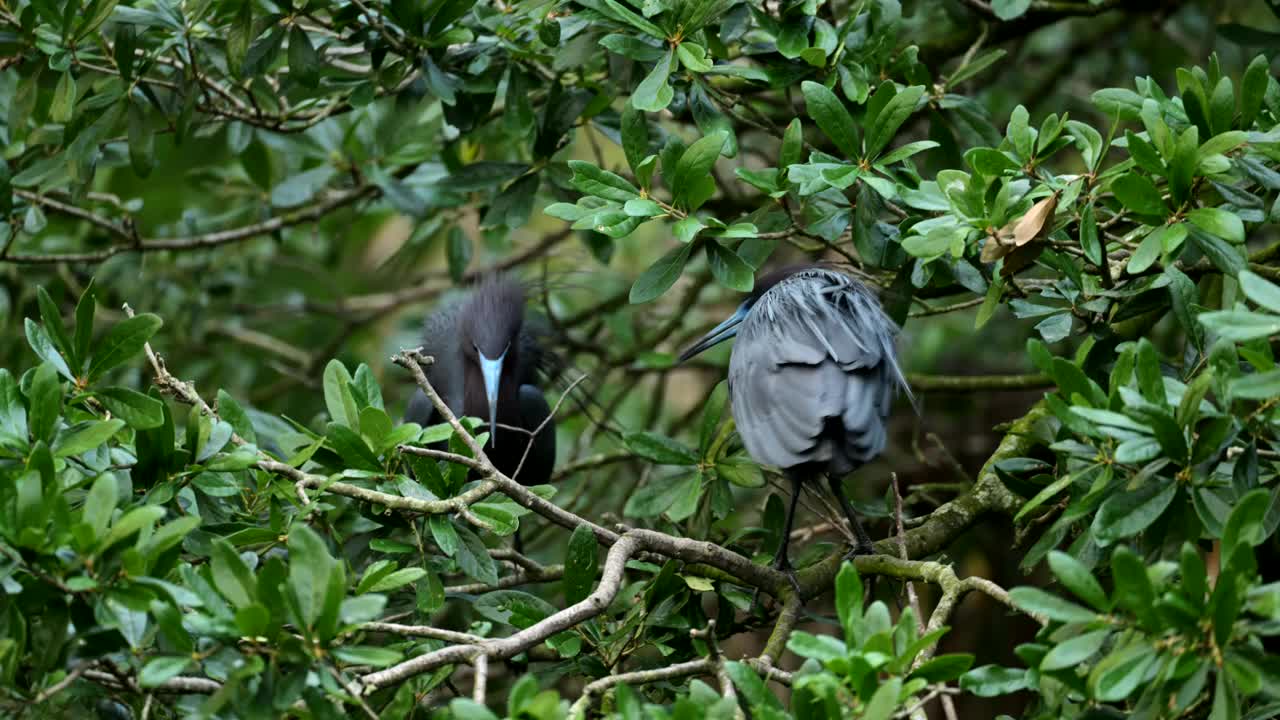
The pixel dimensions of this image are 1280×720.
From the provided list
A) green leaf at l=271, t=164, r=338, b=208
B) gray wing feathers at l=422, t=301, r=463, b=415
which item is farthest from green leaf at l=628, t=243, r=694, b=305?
green leaf at l=271, t=164, r=338, b=208

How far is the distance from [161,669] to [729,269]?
5.50 ft

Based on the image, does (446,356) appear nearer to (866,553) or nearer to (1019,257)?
(866,553)

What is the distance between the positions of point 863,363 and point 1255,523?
1376 mm

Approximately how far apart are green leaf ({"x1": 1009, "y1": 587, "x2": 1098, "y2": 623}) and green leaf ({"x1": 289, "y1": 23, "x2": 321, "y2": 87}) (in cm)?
258

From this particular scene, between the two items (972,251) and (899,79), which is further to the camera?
(899,79)

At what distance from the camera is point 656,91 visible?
124 inches

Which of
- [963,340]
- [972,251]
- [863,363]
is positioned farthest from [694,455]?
[963,340]

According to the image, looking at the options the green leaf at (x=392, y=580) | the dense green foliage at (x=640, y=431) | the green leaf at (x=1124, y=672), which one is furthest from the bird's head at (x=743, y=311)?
the green leaf at (x=1124, y=672)

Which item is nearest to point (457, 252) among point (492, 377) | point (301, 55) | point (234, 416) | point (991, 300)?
point (492, 377)

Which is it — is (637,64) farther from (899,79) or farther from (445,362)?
(445,362)

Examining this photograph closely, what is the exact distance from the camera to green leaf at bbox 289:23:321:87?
12.2 feet

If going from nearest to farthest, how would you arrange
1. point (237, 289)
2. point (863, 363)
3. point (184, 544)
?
point (184, 544)
point (863, 363)
point (237, 289)

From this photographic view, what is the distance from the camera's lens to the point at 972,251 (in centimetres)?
294

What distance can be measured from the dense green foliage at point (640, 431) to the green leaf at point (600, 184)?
0.05 ft
